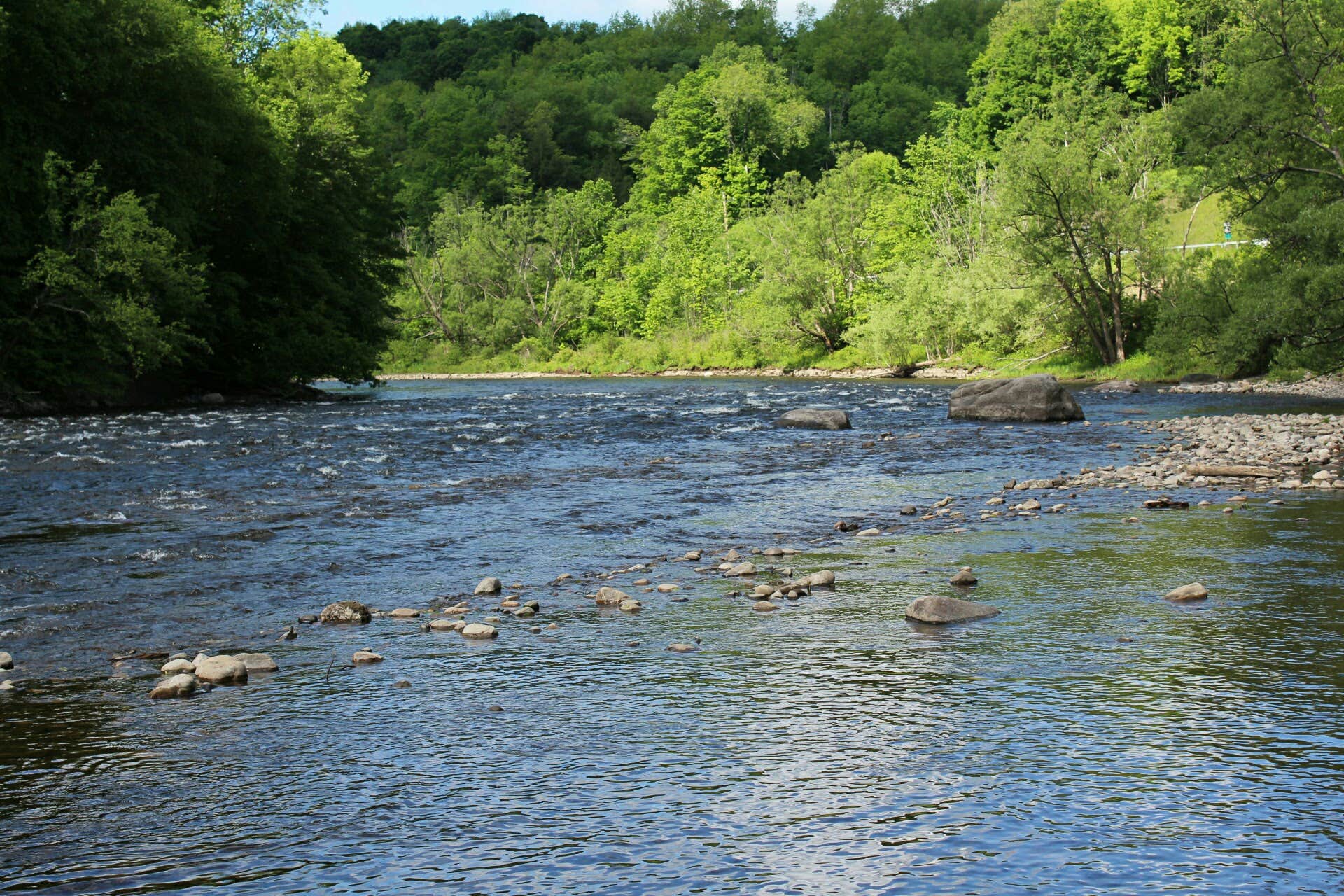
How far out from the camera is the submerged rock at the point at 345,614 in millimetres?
9812

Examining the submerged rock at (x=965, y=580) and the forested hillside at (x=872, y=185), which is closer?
the submerged rock at (x=965, y=580)

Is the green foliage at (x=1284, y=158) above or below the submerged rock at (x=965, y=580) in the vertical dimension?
above

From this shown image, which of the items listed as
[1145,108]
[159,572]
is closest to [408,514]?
[159,572]

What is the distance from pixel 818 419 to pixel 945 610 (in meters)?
20.0

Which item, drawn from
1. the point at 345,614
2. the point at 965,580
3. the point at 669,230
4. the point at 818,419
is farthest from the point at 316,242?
the point at 669,230

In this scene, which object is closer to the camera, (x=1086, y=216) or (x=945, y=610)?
(x=945, y=610)

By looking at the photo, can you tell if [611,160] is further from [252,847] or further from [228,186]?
[252,847]

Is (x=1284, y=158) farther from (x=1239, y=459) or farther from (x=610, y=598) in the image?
(x=610, y=598)

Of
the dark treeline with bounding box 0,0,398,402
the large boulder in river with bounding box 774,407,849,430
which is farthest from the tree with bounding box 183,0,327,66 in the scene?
the large boulder in river with bounding box 774,407,849,430

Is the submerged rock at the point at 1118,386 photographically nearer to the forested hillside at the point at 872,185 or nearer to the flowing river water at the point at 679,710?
the forested hillside at the point at 872,185

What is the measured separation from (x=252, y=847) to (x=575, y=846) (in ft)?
4.91

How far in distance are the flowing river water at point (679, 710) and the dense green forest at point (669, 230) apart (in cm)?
2019

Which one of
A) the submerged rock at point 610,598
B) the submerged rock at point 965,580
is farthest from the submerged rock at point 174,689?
the submerged rock at point 965,580

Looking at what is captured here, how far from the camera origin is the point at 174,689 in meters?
7.61
